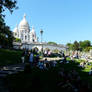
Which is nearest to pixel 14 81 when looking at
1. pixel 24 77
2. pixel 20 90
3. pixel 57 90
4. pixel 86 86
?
pixel 24 77

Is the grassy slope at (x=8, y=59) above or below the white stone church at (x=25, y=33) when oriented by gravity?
below

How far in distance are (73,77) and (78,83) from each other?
3.62ft

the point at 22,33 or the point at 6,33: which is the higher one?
the point at 22,33

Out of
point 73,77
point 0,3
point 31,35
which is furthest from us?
point 31,35

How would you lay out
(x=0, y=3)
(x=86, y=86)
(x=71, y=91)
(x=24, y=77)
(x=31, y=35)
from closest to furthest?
(x=86, y=86) < (x=71, y=91) < (x=24, y=77) < (x=0, y=3) < (x=31, y=35)

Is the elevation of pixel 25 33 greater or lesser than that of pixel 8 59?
greater

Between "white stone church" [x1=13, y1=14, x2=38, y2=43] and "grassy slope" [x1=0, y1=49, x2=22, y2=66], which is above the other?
"white stone church" [x1=13, y1=14, x2=38, y2=43]

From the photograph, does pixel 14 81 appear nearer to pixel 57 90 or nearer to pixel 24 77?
pixel 24 77

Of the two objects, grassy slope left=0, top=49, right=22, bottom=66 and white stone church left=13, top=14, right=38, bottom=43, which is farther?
white stone church left=13, top=14, right=38, bottom=43

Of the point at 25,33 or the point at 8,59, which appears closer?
the point at 8,59

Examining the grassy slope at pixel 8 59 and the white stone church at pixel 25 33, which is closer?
the grassy slope at pixel 8 59

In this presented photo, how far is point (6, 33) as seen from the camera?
1144 inches

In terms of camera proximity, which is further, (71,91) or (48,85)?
(48,85)

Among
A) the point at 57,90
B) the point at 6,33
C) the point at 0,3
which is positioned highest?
the point at 0,3
